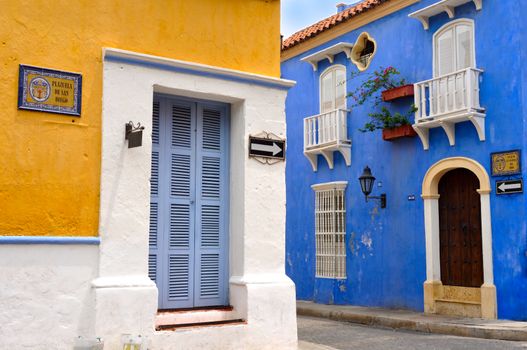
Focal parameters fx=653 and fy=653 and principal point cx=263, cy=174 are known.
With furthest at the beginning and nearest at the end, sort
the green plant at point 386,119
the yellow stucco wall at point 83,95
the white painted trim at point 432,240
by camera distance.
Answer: the green plant at point 386,119
the white painted trim at point 432,240
the yellow stucco wall at point 83,95

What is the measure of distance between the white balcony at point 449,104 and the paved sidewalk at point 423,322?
11.4 ft

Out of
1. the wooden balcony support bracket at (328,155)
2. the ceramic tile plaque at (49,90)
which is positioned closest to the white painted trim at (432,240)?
the wooden balcony support bracket at (328,155)

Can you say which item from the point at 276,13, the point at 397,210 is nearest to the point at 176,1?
the point at 276,13

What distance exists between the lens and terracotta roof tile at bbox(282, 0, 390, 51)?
50.0 ft

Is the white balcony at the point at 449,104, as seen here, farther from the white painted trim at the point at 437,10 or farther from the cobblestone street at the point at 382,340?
the cobblestone street at the point at 382,340

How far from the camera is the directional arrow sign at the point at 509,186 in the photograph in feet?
38.5

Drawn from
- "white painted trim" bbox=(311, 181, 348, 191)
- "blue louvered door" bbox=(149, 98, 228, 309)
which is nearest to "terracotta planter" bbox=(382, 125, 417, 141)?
"white painted trim" bbox=(311, 181, 348, 191)

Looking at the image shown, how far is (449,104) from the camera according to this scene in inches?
503

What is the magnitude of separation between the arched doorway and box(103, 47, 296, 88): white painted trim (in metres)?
6.29

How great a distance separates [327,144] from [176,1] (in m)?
9.08

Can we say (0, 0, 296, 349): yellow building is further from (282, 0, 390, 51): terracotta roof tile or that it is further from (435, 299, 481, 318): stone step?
(282, 0, 390, 51): terracotta roof tile

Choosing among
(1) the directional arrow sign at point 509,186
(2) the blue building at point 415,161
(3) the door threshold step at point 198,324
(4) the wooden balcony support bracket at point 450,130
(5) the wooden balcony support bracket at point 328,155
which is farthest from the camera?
(5) the wooden balcony support bracket at point 328,155

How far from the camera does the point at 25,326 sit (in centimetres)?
606

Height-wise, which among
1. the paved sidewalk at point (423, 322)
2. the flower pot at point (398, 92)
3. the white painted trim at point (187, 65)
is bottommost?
the paved sidewalk at point (423, 322)
